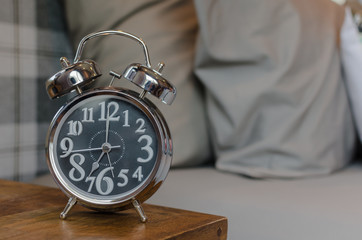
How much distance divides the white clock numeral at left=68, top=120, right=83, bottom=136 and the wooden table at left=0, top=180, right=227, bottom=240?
4.4 inches

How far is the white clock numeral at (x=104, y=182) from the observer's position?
0.66 meters

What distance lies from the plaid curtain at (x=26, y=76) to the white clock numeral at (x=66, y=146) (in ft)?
1.93

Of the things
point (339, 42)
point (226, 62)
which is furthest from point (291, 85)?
point (339, 42)

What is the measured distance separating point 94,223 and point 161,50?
0.63 metres

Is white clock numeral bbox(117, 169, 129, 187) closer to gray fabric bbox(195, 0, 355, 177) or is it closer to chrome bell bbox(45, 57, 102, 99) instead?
chrome bell bbox(45, 57, 102, 99)

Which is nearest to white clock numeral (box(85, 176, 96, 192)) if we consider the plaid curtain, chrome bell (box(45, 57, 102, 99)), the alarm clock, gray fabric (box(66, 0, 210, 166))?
the alarm clock

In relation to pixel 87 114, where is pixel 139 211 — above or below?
below

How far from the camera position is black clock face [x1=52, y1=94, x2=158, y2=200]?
658 millimetres

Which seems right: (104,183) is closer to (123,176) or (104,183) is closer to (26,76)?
(123,176)

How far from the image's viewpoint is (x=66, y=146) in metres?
0.68

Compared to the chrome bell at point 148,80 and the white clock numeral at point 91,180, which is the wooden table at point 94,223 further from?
the chrome bell at point 148,80

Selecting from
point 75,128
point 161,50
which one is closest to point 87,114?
point 75,128

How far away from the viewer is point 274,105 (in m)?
1.12

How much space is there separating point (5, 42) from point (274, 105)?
673 millimetres
